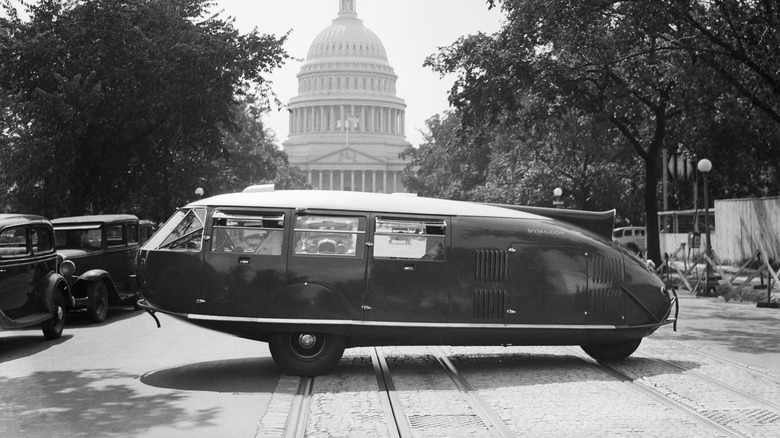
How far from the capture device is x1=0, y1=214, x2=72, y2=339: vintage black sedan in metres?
13.7

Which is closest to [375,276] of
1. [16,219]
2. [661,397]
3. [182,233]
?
[182,233]

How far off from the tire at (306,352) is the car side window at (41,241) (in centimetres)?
549

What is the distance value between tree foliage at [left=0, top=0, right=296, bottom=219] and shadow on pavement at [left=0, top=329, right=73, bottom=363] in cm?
1467

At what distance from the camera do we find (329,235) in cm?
1142

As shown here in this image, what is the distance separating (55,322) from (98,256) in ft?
13.1

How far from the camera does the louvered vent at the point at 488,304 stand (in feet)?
37.9

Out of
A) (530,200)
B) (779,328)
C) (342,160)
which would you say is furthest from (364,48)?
(779,328)

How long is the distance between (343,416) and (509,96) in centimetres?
1881

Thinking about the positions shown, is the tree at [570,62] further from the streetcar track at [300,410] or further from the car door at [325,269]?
the streetcar track at [300,410]

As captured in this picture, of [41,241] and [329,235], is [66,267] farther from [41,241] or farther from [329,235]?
[329,235]

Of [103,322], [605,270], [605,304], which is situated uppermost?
[605,270]

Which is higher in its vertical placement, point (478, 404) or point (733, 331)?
point (733, 331)

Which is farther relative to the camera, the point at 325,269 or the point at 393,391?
the point at 325,269

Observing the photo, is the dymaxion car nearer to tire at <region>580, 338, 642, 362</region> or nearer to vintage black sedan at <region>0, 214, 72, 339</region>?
tire at <region>580, 338, 642, 362</region>
